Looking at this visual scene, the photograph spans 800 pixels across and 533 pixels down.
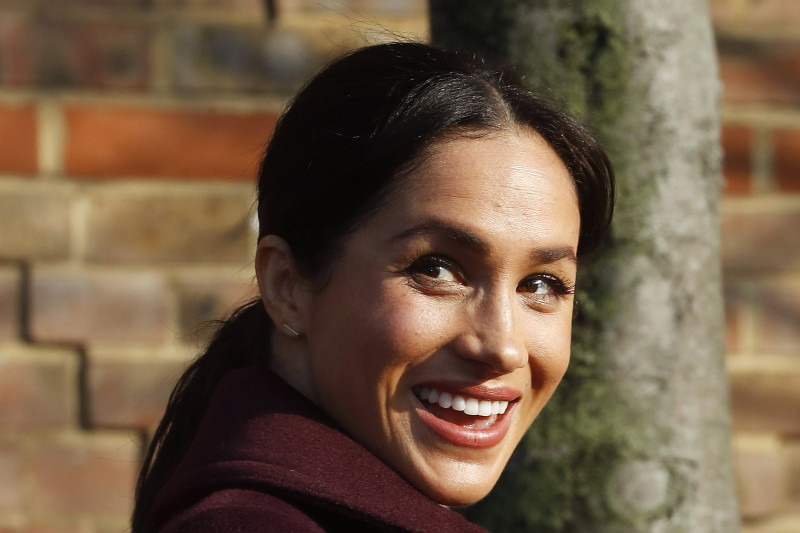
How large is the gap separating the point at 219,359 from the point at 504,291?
1.83 feet

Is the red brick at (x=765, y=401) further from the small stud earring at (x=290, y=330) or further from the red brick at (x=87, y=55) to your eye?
the red brick at (x=87, y=55)

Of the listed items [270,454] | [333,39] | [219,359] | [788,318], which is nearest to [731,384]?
[788,318]

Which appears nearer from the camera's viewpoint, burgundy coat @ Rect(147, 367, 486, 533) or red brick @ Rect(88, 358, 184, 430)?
burgundy coat @ Rect(147, 367, 486, 533)

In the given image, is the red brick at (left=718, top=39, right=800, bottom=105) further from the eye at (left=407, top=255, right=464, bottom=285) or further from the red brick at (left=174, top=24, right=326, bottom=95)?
the eye at (left=407, top=255, right=464, bottom=285)

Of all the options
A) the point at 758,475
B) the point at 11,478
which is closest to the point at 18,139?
the point at 11,478

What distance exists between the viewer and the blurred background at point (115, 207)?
8.95 ft

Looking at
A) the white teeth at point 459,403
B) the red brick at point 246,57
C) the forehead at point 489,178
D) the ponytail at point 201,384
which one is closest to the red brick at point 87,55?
the red brick at point 246,57

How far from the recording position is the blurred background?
2729mm

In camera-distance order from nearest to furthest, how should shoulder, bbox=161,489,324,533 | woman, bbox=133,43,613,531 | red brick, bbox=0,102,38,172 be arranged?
shoulder, bbox=161,489,324,533 → woman, bbox=133,43,613,531 → red brick, bbox=0,102,38,172

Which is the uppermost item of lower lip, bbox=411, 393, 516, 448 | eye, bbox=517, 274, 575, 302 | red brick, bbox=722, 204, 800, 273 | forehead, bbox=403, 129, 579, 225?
forehead, bbox=403, 129, 579, 225

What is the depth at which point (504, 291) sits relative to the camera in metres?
1.64

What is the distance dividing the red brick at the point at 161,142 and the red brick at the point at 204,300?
0.85 feet

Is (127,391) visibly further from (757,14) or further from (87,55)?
(757,14)

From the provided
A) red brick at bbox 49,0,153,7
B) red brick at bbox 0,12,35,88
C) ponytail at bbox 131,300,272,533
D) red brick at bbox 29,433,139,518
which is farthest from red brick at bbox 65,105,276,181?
ponytail at bbox 131,300,272,533
